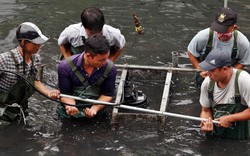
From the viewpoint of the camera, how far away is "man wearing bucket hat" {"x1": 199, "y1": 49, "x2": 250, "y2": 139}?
488cm

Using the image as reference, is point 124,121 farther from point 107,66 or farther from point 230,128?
point 230,128

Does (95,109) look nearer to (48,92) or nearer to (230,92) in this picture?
(48,92)

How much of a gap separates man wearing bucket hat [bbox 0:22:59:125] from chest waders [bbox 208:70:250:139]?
75.6 inches

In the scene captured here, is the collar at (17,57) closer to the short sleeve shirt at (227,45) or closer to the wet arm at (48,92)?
the wet arm at (48,92)

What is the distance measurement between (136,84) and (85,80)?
1840 millimetres

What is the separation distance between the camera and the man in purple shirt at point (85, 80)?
5430 millimetres

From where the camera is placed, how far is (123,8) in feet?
37.2

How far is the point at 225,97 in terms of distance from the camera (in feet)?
16.9

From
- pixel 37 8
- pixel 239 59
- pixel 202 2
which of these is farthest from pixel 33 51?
pixel 202 2

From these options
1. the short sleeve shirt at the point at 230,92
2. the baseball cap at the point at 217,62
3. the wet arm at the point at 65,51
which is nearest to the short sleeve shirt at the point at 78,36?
the wet arm at the point at 65,51

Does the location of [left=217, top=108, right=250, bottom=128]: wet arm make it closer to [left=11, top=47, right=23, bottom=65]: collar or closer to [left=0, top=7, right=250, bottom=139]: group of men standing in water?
[left=0, top=7, right=250, bottom=139]: group of men standing in water

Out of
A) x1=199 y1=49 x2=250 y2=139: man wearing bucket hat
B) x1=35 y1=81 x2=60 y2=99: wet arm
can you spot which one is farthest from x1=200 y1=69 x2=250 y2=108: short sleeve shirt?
x1=35 y1=81 x2=60 y2=99: wet arm

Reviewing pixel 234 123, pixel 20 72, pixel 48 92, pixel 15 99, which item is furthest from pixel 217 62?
pixel 15 99

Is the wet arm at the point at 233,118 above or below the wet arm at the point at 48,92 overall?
below
